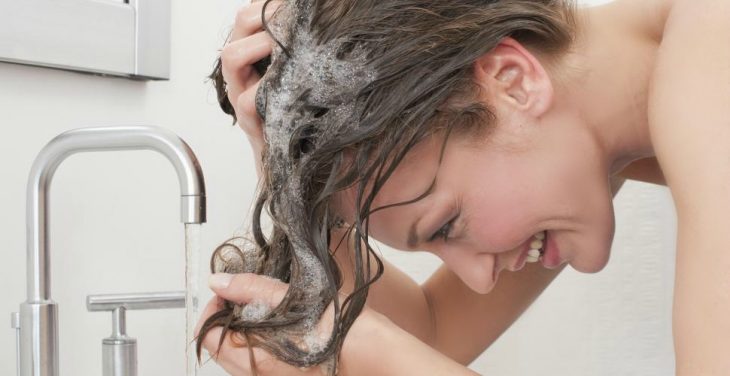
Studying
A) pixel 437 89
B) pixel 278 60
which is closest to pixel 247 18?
→ pixel 278 60

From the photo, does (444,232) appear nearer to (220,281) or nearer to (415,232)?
(415,232)

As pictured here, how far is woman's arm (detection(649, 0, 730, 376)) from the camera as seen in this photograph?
2.20 ft

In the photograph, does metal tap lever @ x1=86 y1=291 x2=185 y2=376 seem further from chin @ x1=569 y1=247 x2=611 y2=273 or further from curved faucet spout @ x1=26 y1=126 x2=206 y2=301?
chin @ x1=569 y1=247 x2=611 y2=273

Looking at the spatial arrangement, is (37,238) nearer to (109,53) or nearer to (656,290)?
(109,53)

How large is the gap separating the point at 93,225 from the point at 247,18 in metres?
0.37

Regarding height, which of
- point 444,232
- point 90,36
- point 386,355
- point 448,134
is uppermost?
point 90,36

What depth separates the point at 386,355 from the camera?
85 centimetres

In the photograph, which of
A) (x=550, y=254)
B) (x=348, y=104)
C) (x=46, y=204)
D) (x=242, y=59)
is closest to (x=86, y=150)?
(x=46, y=204)

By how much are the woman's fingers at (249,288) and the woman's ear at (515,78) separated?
301 millimetres

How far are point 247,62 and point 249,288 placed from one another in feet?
0.78

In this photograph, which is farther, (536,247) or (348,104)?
(536,247)

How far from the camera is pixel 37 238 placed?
0.91 metres

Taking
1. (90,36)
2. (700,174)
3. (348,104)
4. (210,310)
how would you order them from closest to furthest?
(700,174) → (348,104) → (210,310) → (90,36)

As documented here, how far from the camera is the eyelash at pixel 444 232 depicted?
2.97 ft
